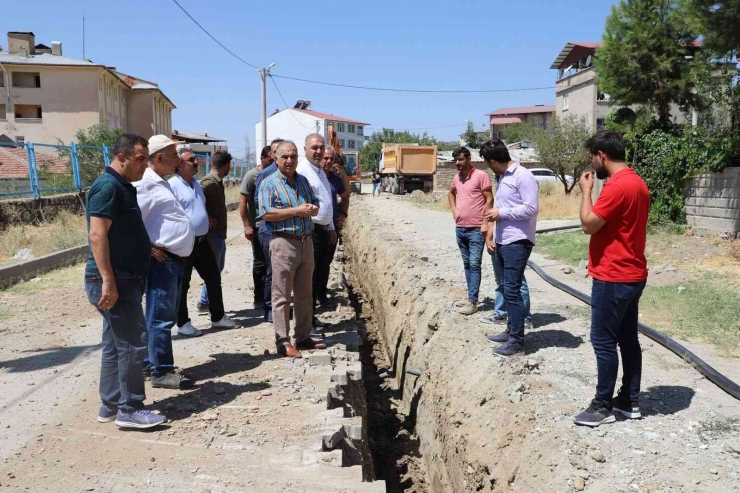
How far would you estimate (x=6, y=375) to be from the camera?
524 cm

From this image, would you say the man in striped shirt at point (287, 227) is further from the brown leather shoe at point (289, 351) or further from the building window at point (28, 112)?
the building window at point (28, 112)

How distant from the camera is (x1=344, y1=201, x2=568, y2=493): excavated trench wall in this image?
3.92m

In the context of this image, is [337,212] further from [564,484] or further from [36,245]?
[36,245]

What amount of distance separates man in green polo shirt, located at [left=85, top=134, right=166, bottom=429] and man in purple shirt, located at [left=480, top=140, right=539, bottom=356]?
2.78 m

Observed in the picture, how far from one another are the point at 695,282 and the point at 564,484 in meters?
6.10

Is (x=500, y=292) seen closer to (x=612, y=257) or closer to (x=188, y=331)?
(x=612, y=257)

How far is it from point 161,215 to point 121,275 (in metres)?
0.85

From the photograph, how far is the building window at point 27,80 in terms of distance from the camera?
3906 cm

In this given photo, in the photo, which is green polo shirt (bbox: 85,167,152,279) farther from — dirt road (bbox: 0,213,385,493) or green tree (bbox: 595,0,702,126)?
green tree (bbox: 595,0,702,126)

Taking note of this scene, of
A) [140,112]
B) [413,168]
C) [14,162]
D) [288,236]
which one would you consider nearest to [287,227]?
[288,236]

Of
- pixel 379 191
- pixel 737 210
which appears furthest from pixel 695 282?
pixel 379 191

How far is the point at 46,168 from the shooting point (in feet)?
49.9

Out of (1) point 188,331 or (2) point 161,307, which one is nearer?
(2) point 161,307

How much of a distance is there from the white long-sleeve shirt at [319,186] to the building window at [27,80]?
39.9 meters
